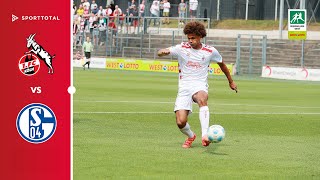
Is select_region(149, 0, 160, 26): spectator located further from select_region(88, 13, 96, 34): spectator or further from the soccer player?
the soccer player

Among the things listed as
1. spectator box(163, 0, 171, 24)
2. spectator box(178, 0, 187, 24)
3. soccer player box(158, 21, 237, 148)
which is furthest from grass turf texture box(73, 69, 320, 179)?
spectator box(163, 0, 171, 24)

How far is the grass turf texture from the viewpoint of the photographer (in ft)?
39.3

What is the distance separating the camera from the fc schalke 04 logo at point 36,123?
6781mm

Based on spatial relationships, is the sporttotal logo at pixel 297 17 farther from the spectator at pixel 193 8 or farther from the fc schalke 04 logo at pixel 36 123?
the fc schalke 04 logo at pixel 36 123

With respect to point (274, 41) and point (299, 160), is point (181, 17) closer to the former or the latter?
point (274, 41)

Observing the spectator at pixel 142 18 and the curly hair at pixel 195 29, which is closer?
the curly hair at pixel 195 29

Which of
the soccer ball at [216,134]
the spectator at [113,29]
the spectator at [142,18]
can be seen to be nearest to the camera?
the soccer ball at [216,134]

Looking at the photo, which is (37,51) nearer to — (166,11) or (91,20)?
(166,11)

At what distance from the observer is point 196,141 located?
16.3m

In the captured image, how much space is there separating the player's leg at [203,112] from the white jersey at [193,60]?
0.22 m

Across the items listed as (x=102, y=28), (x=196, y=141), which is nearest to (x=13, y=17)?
(x=196, y=141)

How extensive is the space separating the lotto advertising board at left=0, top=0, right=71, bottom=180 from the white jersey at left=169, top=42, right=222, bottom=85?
805 cm

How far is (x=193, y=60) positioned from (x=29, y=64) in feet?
27.3

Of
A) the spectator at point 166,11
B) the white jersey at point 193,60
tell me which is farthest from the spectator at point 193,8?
the white jersey at point 193,60
